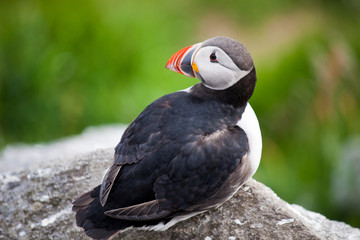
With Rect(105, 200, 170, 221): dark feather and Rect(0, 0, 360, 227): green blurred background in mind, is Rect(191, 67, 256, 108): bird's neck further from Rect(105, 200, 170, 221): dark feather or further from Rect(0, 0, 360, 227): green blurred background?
Rect(0, 0, 360, 227): green blurred background

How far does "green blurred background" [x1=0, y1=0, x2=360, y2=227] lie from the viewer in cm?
363

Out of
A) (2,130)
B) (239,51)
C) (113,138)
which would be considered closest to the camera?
(239,51)

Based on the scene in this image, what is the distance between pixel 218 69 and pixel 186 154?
402 millimetres

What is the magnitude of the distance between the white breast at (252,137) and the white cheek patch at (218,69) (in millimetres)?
178

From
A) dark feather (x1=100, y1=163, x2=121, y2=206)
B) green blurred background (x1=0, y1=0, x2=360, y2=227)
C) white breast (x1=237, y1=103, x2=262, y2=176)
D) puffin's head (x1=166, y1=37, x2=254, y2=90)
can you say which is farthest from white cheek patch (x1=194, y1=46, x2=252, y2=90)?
green blurred background (x1=0, y1=0, x2=360, y2=227)

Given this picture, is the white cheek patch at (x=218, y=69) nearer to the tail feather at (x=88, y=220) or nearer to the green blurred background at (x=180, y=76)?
the tail feather at (x=88, y=220)

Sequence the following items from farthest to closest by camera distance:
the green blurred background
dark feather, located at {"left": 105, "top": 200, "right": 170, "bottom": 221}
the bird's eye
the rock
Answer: the green blurred background → the rock → the bird's eye → dark feather, located at {"left": 105, "top": 200, "right": 170, "bottom": 221}

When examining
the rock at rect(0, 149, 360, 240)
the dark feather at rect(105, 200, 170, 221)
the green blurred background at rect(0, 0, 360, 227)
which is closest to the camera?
the dark feather at rect(105, 200, 170, 221)

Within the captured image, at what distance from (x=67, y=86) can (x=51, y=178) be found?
2177 mm

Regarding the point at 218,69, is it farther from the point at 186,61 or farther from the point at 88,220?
the point at 88,220

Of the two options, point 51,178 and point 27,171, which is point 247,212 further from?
point 27,171

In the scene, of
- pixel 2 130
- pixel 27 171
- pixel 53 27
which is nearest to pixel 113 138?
pixel 27 171

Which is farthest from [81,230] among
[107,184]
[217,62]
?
[217,62]

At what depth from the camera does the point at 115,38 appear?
16.5 feet
